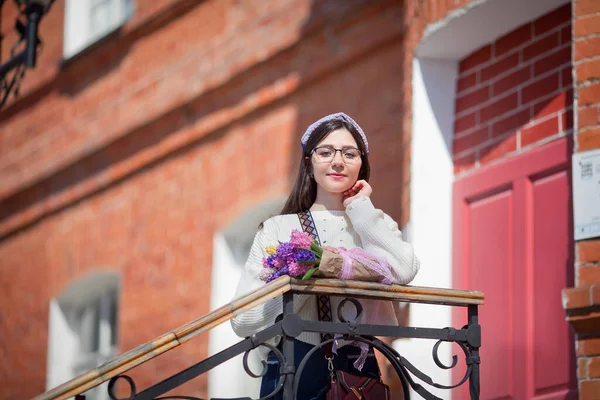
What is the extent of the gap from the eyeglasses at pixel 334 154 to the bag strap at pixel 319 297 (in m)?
0.22

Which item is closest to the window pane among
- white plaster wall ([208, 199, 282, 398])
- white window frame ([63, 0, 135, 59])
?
white window frame ([63, 0, 135, 59])

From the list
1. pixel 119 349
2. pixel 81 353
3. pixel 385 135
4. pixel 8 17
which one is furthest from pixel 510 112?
pixel 8 17

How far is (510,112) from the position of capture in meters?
7.00

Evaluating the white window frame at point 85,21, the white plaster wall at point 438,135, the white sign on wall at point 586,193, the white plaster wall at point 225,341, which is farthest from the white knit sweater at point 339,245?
the white window frame at point 85,21

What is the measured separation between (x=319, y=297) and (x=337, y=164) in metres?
0.53

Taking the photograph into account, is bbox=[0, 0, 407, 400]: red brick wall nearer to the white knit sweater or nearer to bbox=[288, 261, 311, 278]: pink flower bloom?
the white knit sweater

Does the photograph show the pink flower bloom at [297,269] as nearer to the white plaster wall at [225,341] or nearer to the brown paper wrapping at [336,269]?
the brown paper wrapping at [336,269]

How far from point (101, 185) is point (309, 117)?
9.02ft

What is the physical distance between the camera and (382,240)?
4.86m

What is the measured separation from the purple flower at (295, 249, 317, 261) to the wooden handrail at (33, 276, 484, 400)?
79 mm

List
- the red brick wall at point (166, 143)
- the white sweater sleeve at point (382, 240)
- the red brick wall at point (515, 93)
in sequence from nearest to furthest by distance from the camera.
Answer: the white sweater sleeve at point (382, 240) → the red brick wall at point (515, 93) → the red brick wall at point (166, 143)

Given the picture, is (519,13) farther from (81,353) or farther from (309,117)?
(81,353)

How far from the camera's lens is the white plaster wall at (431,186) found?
6.91 metres

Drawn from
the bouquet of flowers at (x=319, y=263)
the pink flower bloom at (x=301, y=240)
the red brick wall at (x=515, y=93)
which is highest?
the red brick wall at (x=515, y=93)
